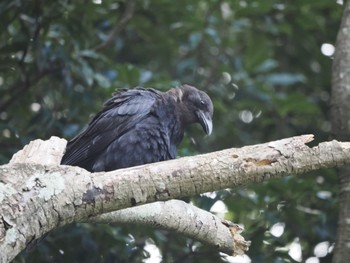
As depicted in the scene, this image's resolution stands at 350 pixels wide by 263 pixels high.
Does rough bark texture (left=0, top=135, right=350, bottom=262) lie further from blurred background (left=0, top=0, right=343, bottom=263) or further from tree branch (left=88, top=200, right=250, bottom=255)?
blurred background (left=0, top=0, right=343, bottom=263)

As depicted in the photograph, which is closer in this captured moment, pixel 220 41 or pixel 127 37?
pixel 220 41

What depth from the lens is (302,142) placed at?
331cm

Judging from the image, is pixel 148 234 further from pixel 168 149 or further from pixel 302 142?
pixel 302 142

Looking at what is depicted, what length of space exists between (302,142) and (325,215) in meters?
2.12

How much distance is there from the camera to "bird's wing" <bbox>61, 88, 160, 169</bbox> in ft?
15.4

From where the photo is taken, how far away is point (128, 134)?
187 inches

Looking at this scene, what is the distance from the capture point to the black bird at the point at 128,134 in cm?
470

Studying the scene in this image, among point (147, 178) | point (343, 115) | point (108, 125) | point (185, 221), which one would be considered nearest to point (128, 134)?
point (108, 125)

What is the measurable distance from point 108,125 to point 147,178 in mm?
1558

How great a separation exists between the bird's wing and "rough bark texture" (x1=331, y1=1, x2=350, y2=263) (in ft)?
3.82

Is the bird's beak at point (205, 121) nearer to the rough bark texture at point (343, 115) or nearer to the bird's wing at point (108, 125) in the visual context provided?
the bird's wing at point (108, 125)

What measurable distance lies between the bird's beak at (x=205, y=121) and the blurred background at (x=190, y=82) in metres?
0.22

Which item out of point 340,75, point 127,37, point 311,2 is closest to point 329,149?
point 340,75

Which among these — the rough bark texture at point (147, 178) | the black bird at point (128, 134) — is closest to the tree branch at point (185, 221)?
the rough bark texture at point (147, 178)
